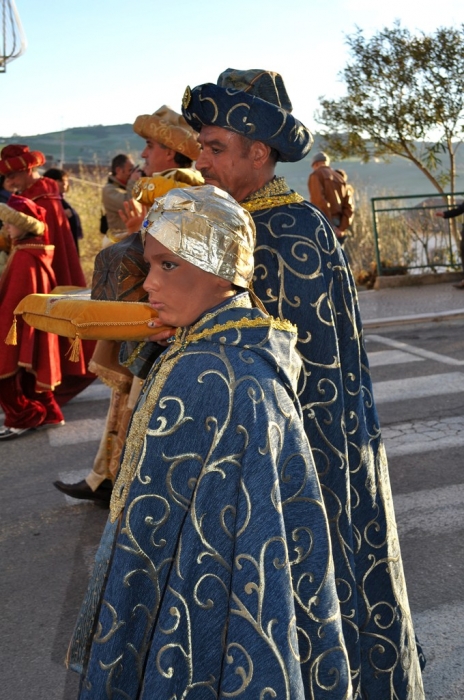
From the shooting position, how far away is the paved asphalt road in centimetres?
382

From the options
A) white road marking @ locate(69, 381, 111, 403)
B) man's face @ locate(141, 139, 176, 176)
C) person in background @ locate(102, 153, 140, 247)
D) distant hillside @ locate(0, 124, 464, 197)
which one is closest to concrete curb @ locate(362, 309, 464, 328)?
person in background @ locate(102, 153, 140, 247)

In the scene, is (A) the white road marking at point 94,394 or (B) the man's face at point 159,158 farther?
(A) the white road marking at point 94,394

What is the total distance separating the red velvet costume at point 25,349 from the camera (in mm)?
7059

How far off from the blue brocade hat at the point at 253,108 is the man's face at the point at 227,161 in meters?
0.04

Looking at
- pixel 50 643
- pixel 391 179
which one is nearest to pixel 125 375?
pixel 50 643

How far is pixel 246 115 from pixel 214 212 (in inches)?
31.1

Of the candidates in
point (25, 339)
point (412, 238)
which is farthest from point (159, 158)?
point (412, 238)

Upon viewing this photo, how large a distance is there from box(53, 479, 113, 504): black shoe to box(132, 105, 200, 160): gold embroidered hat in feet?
6.55

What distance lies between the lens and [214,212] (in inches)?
87.2

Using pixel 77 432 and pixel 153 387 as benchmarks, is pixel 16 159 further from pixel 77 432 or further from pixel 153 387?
pixel 153 387

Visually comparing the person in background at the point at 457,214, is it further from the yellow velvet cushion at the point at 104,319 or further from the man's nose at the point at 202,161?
the yellow velvet cushion at the point at 104,319

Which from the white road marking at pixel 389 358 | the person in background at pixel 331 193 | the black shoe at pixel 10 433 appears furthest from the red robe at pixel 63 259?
the person in background at pixel 331 193

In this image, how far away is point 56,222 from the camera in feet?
25.1

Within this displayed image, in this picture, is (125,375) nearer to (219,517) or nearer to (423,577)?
(423,577)
